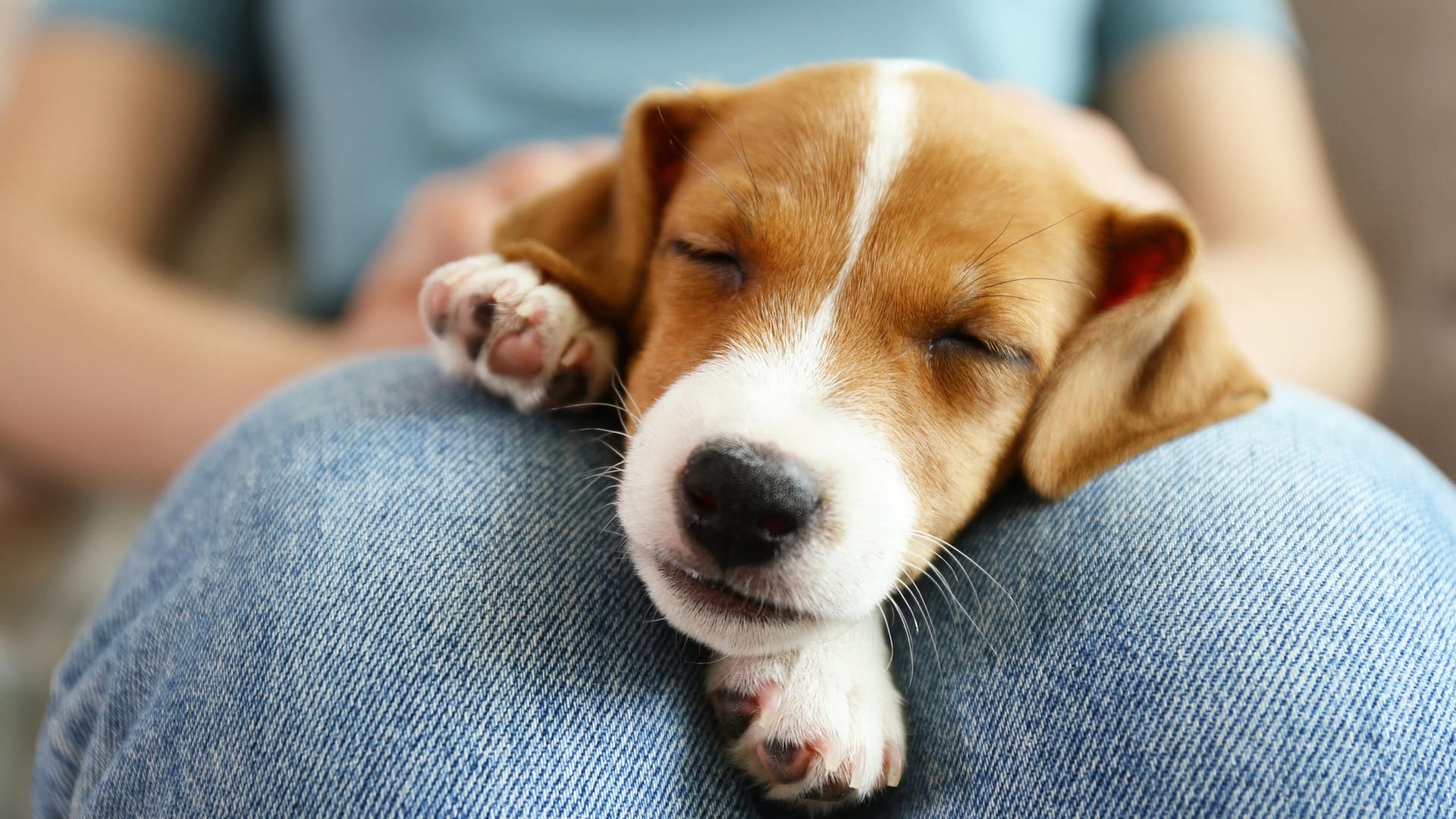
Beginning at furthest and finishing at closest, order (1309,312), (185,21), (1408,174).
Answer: (185,21) < (1408,174) < (1309,312)

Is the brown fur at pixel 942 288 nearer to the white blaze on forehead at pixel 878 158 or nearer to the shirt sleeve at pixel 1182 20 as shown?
the white blaze on forehead at pixel 878 158

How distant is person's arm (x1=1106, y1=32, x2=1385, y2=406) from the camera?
2260mm

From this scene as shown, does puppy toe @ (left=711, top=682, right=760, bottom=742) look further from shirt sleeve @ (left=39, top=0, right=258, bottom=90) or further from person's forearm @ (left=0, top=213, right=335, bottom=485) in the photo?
shirt sleeve @ (left=39, top=0, right=258, bottom=90)

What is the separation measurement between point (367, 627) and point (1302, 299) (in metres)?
2.28

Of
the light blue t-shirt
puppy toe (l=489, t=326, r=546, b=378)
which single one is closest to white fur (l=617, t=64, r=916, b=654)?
puppy toe (l=489, t=326, r=546, b=378)

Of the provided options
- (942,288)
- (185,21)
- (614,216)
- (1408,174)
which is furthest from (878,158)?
(185,21)

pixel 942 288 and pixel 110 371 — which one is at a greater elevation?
pixel 942 288

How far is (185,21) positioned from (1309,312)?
3.23 metres

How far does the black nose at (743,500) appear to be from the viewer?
3.46ft

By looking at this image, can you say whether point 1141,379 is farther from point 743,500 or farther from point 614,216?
point 614,216

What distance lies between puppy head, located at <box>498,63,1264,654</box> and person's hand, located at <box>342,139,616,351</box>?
0.65 meters

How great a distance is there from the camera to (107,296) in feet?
7.97

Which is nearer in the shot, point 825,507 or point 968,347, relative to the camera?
point 825,507

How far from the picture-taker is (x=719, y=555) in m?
1.09
